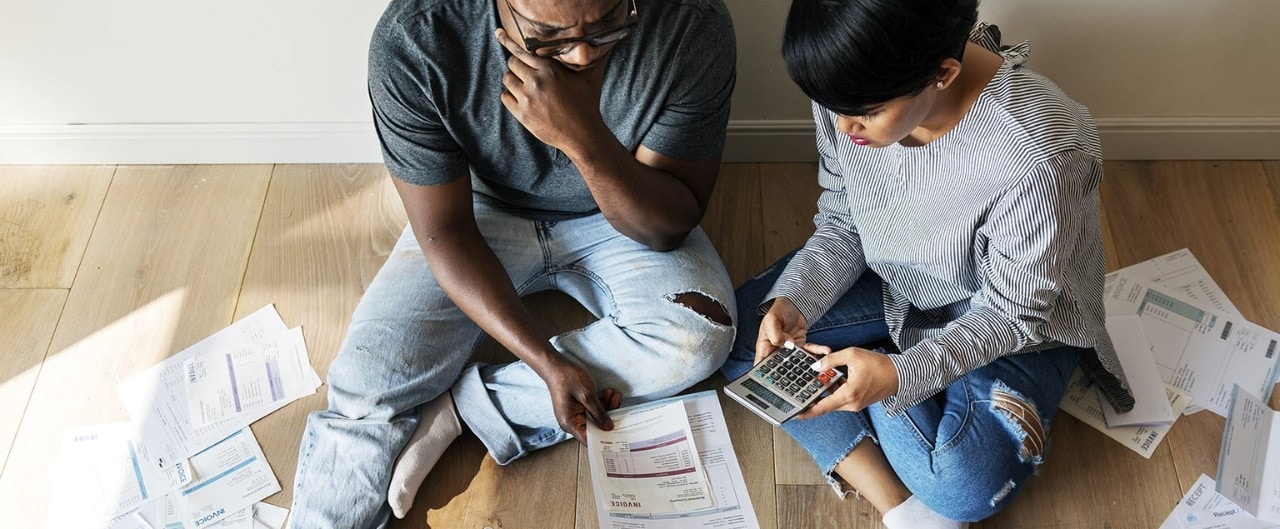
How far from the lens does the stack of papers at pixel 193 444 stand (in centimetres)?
161

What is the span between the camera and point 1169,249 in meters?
1.90

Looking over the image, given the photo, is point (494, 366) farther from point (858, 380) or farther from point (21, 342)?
point (21, 342)

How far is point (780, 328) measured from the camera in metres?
1.53

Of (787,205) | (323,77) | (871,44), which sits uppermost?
(871,44)

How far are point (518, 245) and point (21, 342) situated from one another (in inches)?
37.6

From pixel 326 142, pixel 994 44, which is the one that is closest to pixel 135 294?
pixel 326 142

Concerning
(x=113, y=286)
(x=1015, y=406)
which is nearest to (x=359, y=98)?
(x=113, y=286)

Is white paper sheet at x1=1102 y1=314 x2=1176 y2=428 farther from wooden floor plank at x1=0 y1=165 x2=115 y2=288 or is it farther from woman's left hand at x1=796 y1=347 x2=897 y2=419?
wooden floor plank at x1=0 y1=165 x2=115 y2=288

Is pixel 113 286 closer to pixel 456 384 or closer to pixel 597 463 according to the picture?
pixel 456 384

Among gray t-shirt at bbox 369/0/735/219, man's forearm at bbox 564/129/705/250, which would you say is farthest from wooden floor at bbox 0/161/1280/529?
gray t-shirt at bbox 369/0/735/219

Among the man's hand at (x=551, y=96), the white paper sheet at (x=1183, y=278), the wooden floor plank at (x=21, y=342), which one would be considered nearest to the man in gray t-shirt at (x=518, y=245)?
the man's hand at (x=551, y=96)

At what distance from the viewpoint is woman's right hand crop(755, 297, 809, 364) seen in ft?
4.97

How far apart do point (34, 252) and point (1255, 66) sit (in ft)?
7.72

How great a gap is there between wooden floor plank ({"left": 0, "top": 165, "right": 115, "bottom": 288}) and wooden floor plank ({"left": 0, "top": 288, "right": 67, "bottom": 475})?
32mm
